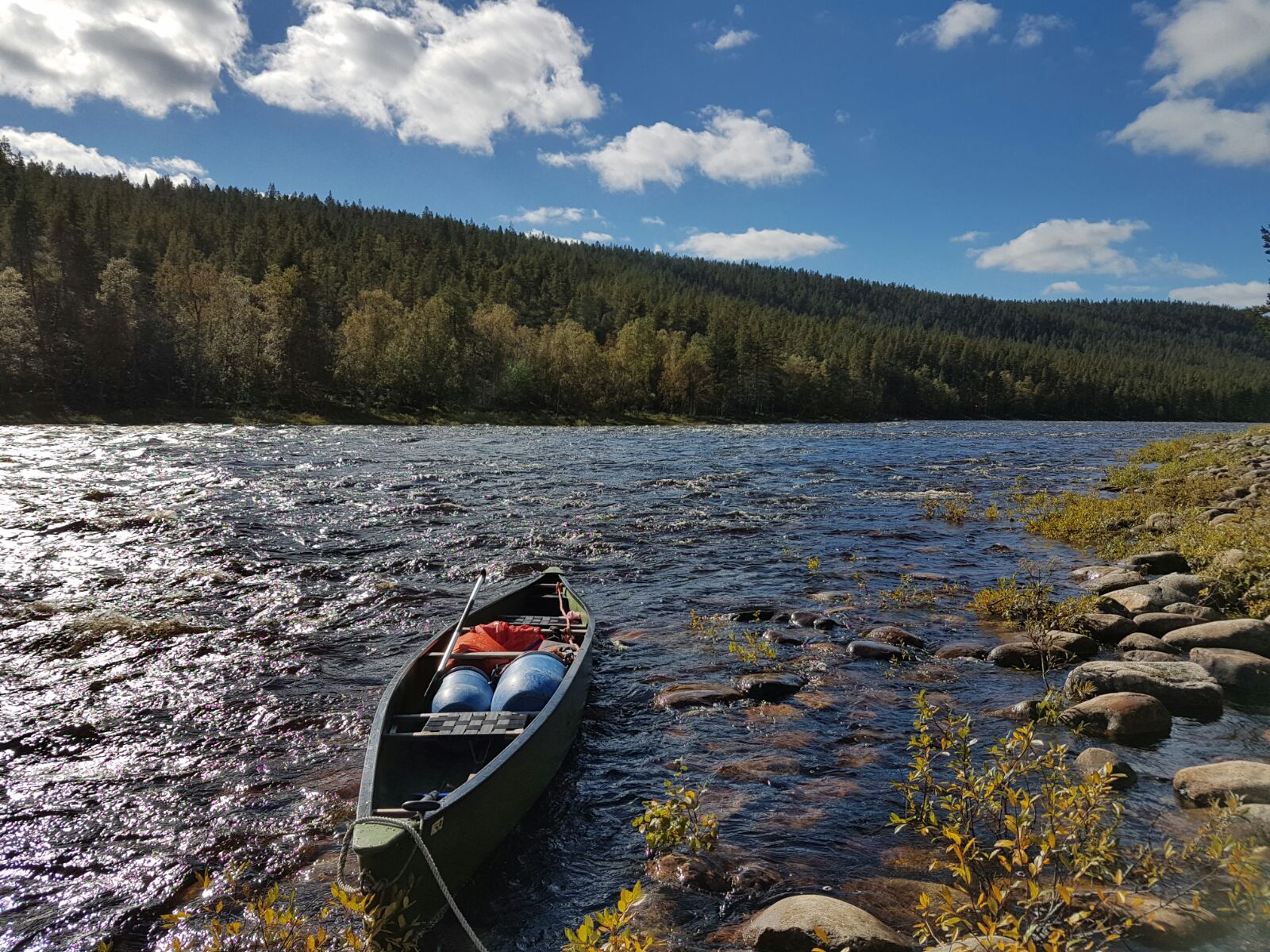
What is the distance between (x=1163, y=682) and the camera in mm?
9055

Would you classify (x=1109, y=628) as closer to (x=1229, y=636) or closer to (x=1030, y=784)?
(x=1229, y=636)

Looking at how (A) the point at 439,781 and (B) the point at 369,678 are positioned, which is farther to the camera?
(B) the point at 369,678

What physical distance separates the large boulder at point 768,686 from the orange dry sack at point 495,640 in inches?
120

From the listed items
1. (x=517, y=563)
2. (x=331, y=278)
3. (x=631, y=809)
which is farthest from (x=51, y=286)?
(x=631, y=809)

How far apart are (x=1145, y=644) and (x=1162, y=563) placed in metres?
5.18

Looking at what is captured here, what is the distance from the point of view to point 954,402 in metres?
131

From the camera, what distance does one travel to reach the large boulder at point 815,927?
497 cm

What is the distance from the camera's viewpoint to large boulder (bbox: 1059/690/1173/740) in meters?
8.28

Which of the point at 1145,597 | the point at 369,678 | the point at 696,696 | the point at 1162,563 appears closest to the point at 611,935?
the point at 696,696

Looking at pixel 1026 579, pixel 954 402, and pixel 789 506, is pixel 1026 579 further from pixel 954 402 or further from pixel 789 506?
→ pixel 954 402

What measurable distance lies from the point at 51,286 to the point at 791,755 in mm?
79834

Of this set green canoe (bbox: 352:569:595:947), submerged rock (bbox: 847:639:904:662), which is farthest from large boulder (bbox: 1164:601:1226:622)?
green canoe (bbox: 352:569:595:947)

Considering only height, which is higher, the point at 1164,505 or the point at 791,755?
the point at 1164,505

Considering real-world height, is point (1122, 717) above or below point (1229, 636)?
below
